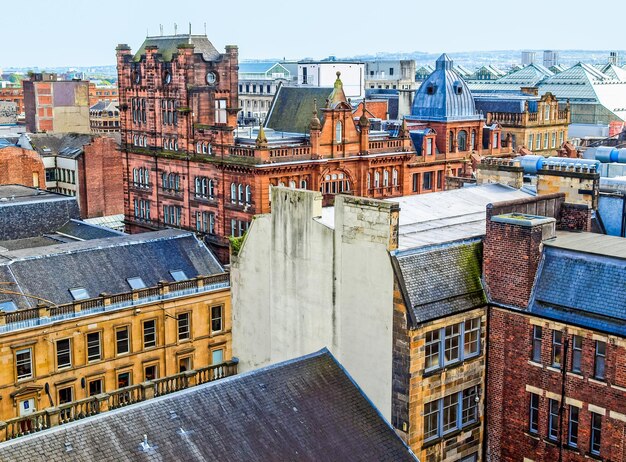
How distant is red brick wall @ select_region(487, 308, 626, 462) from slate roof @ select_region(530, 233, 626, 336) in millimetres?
557

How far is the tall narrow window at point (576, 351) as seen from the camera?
3466 centimetres

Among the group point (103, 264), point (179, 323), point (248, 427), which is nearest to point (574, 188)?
point (248, 427)

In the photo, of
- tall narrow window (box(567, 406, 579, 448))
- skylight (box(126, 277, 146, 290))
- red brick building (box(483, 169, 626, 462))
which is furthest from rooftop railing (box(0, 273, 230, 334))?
tall narrow window (box(567, 406, 579, 448))

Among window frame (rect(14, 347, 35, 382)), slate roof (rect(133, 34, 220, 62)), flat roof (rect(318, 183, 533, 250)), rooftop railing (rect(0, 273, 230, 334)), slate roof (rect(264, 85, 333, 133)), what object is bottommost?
window frame (rect(14, 347, 35, 382))

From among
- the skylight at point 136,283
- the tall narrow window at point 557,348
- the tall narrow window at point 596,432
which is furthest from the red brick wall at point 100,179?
the tall narrow window at point 596,432

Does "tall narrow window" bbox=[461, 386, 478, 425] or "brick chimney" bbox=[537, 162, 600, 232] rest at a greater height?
"brick chimney" bbox=[537, 162, 600, 232]

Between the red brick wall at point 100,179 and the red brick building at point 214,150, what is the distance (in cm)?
2635

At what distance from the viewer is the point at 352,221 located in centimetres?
3781

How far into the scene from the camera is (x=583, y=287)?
3538 cm

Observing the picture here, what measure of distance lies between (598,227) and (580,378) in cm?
1440

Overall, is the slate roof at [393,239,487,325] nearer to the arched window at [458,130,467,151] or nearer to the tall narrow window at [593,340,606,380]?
the tall narrow window at [593,340,606,380]

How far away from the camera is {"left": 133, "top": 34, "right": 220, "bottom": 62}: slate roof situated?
8475 centimetres

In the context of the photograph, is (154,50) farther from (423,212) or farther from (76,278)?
(423,212)

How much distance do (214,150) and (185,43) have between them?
12.5 metres
